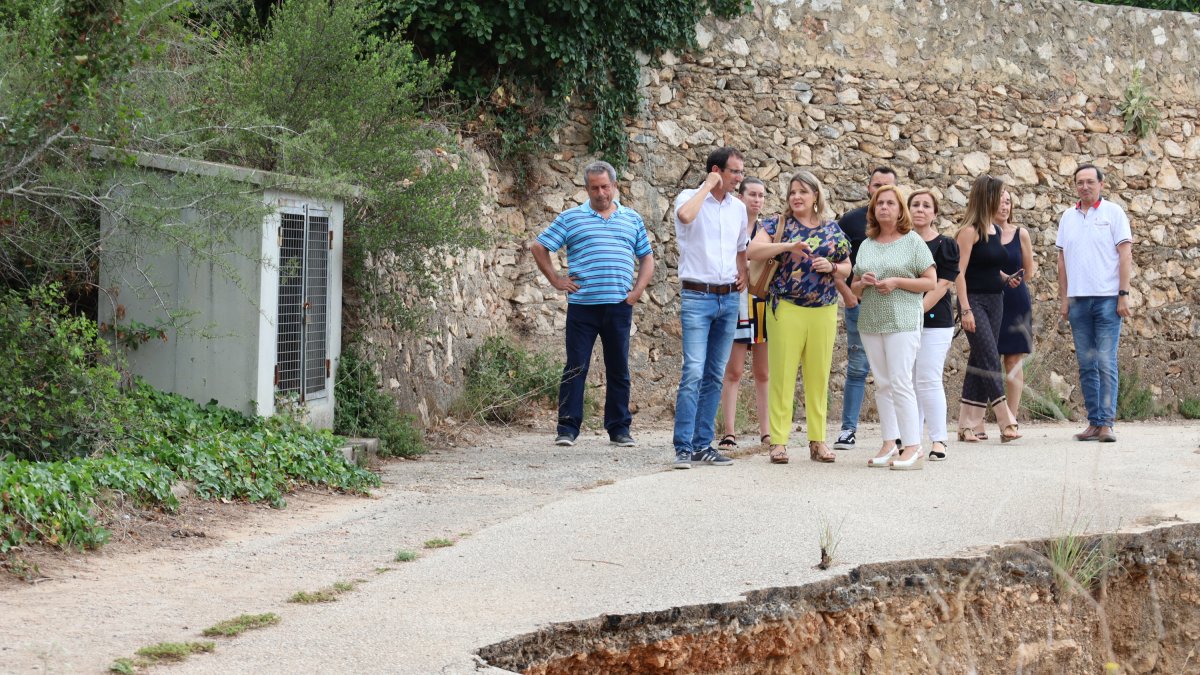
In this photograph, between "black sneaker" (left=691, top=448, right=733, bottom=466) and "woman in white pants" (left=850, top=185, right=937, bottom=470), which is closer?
"woman in white pants" (left=850, top=185, right=937, bottom=470)

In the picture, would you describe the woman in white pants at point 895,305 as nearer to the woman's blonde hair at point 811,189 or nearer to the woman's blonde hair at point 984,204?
the woman's blonde hair at point 811,189

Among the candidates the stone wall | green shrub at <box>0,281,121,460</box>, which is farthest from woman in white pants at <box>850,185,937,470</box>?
green shrub at <box>0,281,121,460</box>

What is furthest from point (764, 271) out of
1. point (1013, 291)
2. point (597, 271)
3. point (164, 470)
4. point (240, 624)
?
point (240, 624)

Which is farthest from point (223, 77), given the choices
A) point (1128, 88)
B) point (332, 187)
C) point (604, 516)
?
point (1128, 88)

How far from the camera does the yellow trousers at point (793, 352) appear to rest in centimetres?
746

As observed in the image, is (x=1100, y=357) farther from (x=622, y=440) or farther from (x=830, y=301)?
(x=622, y=440)

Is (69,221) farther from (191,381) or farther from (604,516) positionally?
(604,516)

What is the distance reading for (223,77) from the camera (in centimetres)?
798

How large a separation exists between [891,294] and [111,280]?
4478 mm

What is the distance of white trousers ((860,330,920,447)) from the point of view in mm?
7234

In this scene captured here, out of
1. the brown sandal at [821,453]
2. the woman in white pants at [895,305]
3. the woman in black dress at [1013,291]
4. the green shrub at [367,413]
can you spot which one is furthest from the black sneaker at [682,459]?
the woman in black dress at [1013,291]

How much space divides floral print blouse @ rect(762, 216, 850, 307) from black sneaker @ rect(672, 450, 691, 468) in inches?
40.6

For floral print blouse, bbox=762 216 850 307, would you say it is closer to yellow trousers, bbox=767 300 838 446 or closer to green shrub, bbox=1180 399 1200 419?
yellow trousers, bbox=767 300 838 446

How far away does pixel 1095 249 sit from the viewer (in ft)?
29.1
